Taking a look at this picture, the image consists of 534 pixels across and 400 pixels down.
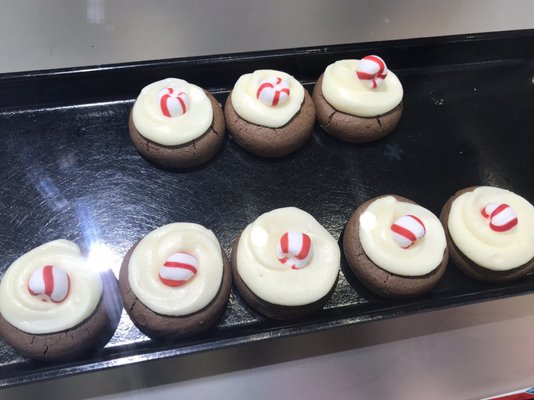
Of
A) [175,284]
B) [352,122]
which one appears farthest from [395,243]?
[175,284]

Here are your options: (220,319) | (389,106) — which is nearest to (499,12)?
(389,106)

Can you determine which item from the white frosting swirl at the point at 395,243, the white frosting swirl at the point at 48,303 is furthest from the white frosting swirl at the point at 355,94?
the white frosting swirl at the point at 48,303

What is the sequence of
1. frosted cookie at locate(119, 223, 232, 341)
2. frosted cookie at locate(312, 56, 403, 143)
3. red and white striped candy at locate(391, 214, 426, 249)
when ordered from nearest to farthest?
frosted cookie at locate(119, 223, 232, 341) → red and white striped candy at locate(391, 214, 426, 249) → frosted cookie at locate(312, 56, 403, 143)

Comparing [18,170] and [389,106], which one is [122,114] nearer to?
[18,170]

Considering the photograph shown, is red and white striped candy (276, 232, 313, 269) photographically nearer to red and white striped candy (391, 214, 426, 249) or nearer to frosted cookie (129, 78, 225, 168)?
red and white striped candy (391, 214, 426, 249)

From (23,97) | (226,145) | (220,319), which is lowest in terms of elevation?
(220,319)

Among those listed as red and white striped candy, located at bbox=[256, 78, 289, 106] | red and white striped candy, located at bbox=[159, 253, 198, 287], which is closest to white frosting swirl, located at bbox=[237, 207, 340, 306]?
red and white striped candy, located at bbox=[159, 253, 198, 287]
